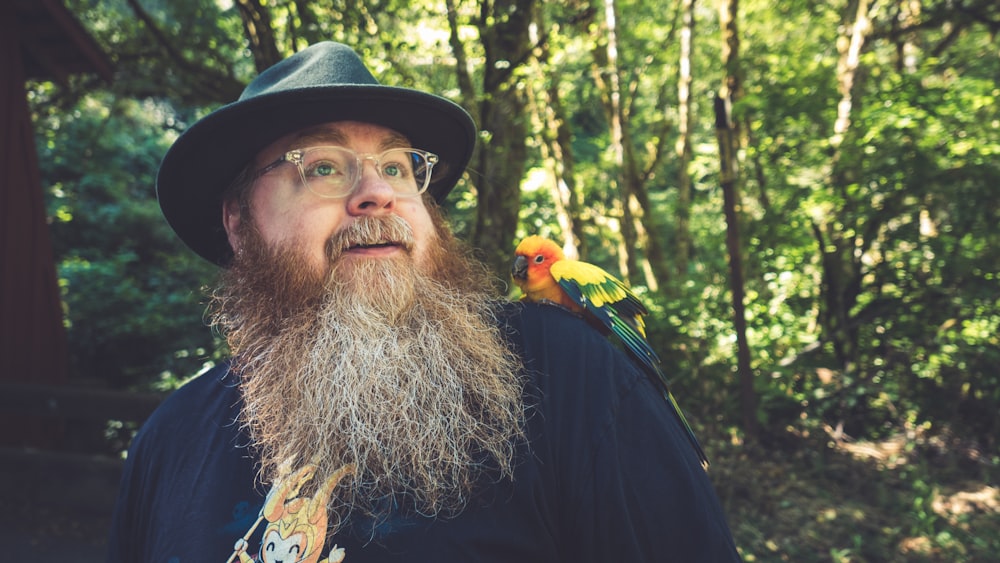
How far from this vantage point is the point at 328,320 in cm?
154

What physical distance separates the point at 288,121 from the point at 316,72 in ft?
0.56

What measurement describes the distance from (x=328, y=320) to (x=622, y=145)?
6.96 metres

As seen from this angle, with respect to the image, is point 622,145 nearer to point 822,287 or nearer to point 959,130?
point 822,287

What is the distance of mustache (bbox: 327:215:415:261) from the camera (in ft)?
5.10

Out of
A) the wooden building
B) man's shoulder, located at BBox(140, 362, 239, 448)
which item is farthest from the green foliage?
man's shoulder, located at BBox(140, 362, 239, 448)

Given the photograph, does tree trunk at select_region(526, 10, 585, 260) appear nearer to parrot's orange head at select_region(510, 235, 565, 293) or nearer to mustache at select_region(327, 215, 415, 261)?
parrot's orange head at select_region(510, 235, 565, 293)

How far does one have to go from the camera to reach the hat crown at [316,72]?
1590 millimetres

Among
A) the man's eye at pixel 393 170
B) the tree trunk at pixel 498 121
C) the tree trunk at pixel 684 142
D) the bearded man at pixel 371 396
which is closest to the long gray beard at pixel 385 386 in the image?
the bearded man at pixel 371 396

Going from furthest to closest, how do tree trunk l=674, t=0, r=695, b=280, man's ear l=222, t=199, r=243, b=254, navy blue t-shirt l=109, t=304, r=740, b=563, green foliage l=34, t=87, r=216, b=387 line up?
tree trunk l=674, t=0, r=695, b=280 < green foliage l=34, t=87, r=216, b=387 < man's ear l=222, t=199, r=243, b=254 < navy blue t-shirt l=109, t=304, r=740, b=563

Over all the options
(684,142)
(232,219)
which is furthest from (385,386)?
(684,142)

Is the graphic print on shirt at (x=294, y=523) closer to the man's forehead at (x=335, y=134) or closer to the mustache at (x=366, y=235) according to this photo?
the mustache at (x=366, y=235)

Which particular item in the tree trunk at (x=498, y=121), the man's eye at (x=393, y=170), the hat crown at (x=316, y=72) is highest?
the tree trunk at (x=498, y=121)

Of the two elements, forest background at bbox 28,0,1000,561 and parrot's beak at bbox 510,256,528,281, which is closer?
Result: parrot's beak at bbox 510,256,528,281

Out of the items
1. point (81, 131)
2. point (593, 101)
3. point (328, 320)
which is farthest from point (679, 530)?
point (81, 131)
